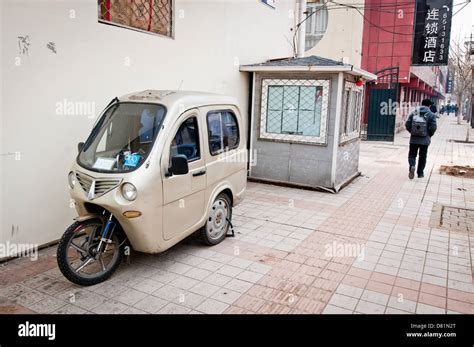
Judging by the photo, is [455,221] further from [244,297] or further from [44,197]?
[44,197]

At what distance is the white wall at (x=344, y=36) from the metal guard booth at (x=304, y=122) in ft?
41.2

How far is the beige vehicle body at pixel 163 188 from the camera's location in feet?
13.4

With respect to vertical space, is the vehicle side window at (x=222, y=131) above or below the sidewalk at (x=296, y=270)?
above

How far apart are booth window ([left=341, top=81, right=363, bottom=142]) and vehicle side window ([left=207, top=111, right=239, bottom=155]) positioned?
382 centimetres

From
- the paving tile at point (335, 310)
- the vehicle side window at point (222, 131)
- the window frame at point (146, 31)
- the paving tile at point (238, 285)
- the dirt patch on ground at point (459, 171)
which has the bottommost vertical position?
the paving tile at point (335, 310)

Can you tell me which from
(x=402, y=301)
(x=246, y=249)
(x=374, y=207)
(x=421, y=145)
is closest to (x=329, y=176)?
(x=374, y=207)

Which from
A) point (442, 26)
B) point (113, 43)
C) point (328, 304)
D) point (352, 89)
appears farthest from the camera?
point (442, 26)

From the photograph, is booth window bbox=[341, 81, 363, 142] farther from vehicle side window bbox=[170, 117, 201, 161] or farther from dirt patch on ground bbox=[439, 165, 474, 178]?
vehicle side window bbox=[170, 117, 201, 161]

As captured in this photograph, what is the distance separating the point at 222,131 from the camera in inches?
213

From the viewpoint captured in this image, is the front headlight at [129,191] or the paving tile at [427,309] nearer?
the paving tile at [427,309]

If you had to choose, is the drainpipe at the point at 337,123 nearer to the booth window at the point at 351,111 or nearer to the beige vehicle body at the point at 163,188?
the booth window at the point at 351,111

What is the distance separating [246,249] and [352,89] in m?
5.45

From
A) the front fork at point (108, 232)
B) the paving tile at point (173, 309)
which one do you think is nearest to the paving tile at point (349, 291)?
the paving tile at point (173, 309)
